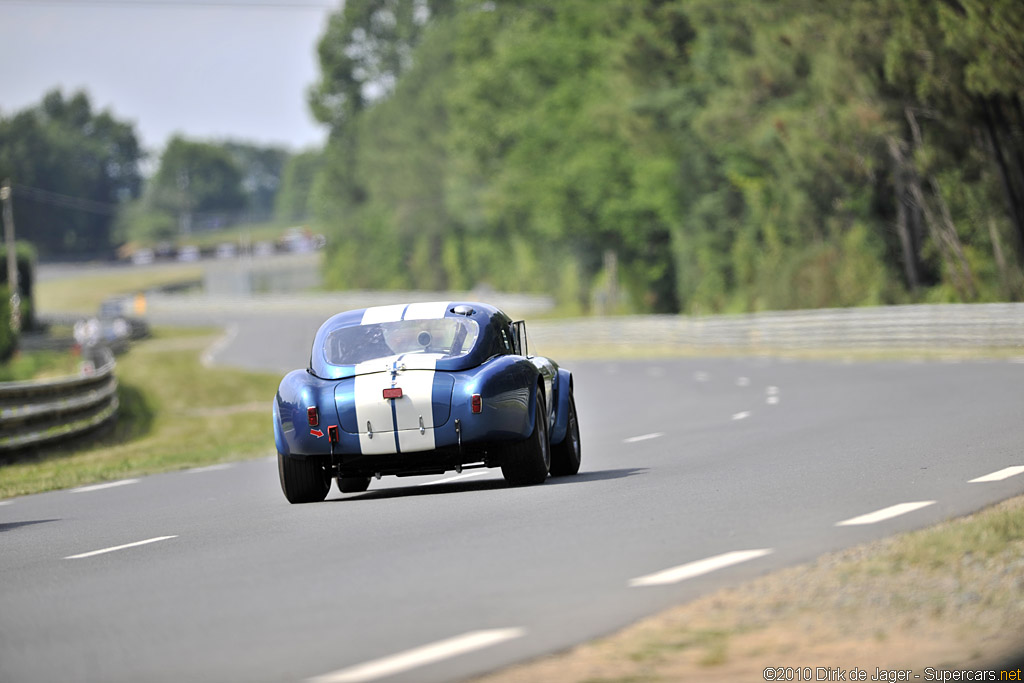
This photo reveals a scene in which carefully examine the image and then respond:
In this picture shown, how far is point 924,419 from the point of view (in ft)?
54.8

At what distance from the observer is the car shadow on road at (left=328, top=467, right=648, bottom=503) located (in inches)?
482

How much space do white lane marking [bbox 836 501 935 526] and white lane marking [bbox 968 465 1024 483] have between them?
1260 mm

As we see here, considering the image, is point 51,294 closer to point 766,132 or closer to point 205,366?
point 205,366

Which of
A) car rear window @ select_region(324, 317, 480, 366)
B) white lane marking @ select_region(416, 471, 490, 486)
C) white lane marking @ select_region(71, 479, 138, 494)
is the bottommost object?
white lane marking @ select_region(71, 479, 138, 494)

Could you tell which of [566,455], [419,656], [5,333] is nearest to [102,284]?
[5,333]

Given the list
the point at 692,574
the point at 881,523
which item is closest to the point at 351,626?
the point at 692,574

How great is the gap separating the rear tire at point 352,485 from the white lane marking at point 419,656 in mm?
7091

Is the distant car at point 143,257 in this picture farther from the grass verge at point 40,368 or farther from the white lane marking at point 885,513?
the white lane marking at point 885,513

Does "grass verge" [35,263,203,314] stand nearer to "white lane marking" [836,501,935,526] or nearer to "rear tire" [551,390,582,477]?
"rear tire" [551,390,582,477]

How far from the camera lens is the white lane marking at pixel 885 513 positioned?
882 centimetres

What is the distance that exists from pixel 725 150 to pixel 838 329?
71.6 feet

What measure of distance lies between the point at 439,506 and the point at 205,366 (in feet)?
161

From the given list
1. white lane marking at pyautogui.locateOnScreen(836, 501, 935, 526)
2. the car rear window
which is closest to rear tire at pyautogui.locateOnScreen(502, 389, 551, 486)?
the car rear window

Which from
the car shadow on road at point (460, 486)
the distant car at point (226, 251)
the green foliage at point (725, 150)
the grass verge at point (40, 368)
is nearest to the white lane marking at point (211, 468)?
the car shadow on road at point (460, 486)
